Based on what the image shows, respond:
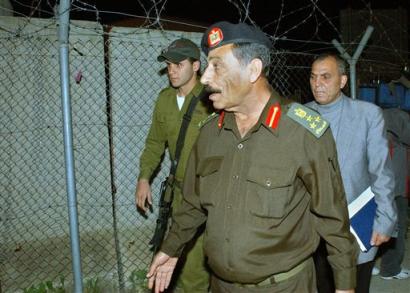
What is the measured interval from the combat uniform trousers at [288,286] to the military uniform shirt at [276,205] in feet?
0.19

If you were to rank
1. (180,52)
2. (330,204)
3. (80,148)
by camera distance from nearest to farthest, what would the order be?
(330,204), (180,52), (80,148)

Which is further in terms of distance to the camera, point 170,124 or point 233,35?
point 170,124

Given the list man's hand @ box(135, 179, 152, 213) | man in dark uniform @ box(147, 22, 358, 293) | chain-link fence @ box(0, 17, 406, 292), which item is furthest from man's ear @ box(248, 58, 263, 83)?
chain-link fence @ box(0, 17, 406, 292)

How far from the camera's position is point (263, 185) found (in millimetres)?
2201

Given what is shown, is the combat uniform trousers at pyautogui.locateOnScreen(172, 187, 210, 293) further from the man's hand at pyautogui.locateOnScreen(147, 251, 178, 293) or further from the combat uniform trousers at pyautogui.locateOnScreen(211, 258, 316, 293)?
the combat uniform trousers at pyautogui.locateOnScreen(211, 258, 316, 293)

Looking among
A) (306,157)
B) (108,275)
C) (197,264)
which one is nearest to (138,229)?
(108,275)

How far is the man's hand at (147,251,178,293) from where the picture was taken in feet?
8.34

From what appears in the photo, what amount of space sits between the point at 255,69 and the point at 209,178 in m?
0.61

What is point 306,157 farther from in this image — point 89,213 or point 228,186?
point 89,213

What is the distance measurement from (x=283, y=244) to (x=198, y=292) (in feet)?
6.37

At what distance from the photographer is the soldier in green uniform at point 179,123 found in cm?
380

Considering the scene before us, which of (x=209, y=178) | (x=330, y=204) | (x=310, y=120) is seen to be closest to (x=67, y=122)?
(x=209, y=178)

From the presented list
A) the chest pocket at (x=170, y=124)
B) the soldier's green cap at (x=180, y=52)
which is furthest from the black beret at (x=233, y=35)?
the chest pocket at (x=170, y=124)

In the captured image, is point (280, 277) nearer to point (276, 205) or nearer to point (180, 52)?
point (276, 205)
